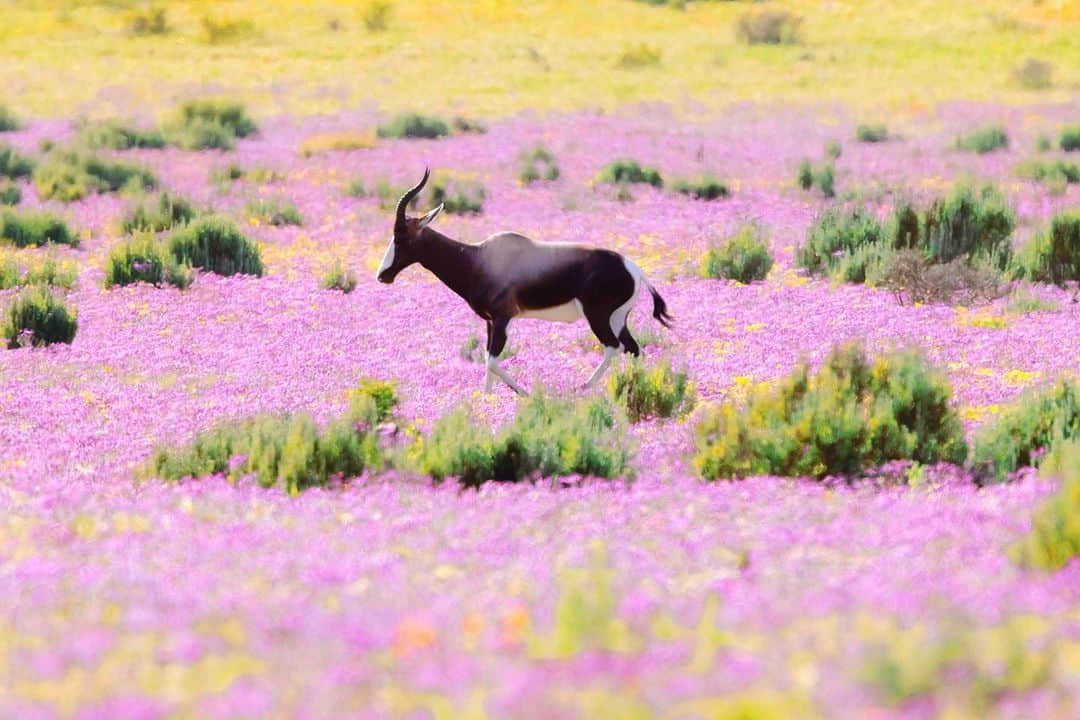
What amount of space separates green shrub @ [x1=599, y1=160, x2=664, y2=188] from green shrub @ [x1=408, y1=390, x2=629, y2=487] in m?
18.2

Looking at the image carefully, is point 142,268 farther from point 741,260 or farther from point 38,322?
point 741,260

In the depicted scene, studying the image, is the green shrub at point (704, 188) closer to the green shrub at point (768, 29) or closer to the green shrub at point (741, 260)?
the green shrub at point (741, 260)

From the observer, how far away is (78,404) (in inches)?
427

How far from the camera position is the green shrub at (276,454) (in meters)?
8.09

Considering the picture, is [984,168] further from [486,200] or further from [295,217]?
[295,217]

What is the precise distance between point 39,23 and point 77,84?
22.1 m

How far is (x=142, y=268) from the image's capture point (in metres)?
17.0

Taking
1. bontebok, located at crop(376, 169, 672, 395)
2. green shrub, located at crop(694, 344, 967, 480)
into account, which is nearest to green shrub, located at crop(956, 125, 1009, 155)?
bontebok, located at crop(376, 169, 672, 395)

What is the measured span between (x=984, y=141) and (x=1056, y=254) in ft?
49.5

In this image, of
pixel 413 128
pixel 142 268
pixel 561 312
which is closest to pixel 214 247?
pixel 142 268

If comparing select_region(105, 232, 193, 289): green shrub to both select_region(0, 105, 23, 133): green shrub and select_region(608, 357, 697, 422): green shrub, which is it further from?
select_region(0, 105, 23, 133): green shrub

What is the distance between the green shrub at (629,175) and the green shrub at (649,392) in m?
15.8

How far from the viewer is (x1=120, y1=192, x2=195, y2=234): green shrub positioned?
20.7 metres

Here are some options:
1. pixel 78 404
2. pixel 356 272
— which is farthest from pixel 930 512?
pixel 356 272
